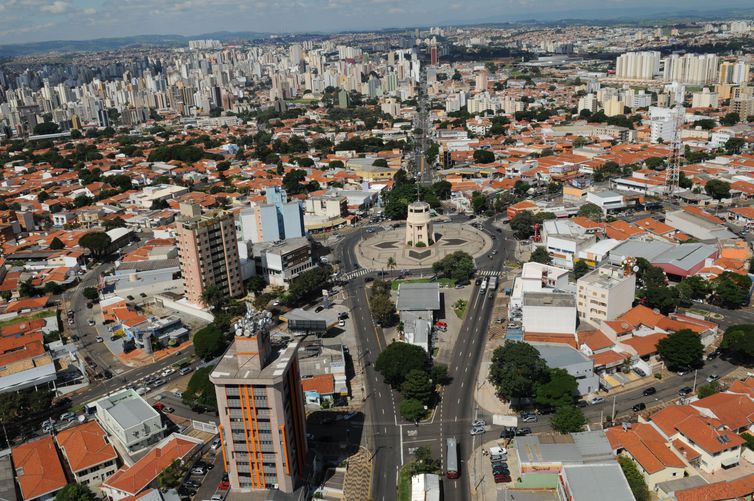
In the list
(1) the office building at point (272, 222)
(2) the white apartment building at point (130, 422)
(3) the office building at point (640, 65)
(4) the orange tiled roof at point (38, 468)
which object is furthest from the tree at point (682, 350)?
(3) the office building at point (640, 65)

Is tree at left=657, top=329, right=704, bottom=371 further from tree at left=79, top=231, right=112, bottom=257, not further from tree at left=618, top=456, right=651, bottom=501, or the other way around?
tree at left=79, top=231, right=112, bottom=257

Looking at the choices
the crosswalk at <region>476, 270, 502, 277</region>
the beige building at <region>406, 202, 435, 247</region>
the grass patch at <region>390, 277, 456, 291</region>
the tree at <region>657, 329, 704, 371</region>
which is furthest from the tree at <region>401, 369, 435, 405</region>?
the beige building at <region>406, 202, 435, 247</region>

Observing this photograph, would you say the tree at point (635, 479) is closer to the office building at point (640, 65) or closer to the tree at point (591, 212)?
the tree at point (591, 212)

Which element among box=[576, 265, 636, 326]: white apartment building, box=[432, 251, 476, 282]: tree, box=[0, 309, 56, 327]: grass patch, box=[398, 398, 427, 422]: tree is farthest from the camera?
box=[432, 251, 476, 282]: tree

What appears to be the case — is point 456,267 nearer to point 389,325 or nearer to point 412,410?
point 389,325

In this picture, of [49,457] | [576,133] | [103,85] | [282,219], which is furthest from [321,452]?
[103,85]
